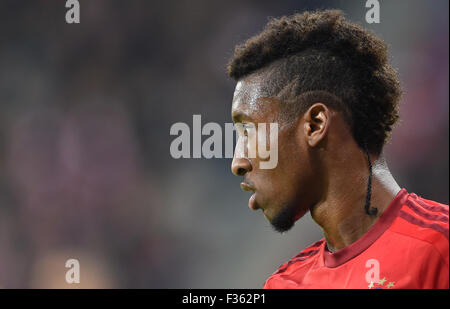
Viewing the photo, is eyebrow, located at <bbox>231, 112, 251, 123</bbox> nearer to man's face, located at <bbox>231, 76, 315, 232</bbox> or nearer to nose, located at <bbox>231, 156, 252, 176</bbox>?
man's face, located at <bbox>231, 76, 315, 232</bbox>

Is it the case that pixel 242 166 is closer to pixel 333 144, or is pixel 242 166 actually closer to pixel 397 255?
pixel 333 144

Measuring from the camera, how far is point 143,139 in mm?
5395

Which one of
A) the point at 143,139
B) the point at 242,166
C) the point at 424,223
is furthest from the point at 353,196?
the point at 143,139

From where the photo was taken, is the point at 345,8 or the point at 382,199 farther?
the point at 345,8

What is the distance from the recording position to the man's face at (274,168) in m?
1.98

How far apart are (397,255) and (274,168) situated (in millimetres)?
571

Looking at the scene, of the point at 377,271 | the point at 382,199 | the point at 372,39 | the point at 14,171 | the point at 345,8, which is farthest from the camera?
the point at 14,171

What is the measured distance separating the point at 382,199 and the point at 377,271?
290 mm

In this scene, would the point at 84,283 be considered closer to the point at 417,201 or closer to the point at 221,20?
the point at 221,20

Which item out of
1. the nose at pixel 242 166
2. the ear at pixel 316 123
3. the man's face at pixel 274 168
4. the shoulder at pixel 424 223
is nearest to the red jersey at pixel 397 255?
the shoulder at pixel 424 223

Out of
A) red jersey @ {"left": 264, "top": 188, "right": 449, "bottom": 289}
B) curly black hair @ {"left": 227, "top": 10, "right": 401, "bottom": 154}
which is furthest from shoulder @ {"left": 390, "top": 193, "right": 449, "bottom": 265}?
curly black hair @ {"left": 227, "top": 10, "right": 401, "bottom": 154}

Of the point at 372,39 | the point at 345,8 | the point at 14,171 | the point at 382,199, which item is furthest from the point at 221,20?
the point at 382,199

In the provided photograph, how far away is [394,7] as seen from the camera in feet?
16.9

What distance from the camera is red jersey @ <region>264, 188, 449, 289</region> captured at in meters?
1.66
